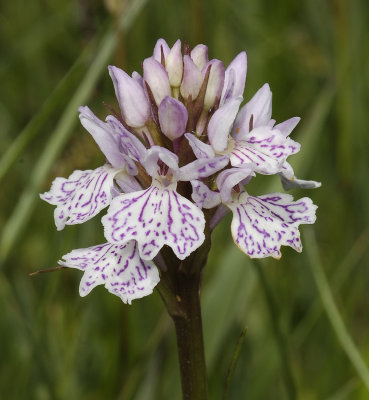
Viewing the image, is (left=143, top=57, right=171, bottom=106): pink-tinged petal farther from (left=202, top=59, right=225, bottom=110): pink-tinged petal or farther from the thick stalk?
the thick stalk

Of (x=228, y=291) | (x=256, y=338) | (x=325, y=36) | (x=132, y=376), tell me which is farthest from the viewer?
(x=325, y=36)

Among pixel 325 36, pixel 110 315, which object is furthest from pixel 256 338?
pixel 325 36

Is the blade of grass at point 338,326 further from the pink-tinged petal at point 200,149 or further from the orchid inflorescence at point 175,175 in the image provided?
the pink-tinged petal at point 200,149

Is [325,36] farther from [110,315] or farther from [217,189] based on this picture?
[217,189]

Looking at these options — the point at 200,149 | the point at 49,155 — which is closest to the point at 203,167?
the point at 200,149

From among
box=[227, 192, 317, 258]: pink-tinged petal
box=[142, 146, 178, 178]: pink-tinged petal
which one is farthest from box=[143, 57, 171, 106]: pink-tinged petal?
box=[227, 192, 317, 258]: pink-tinged petal
